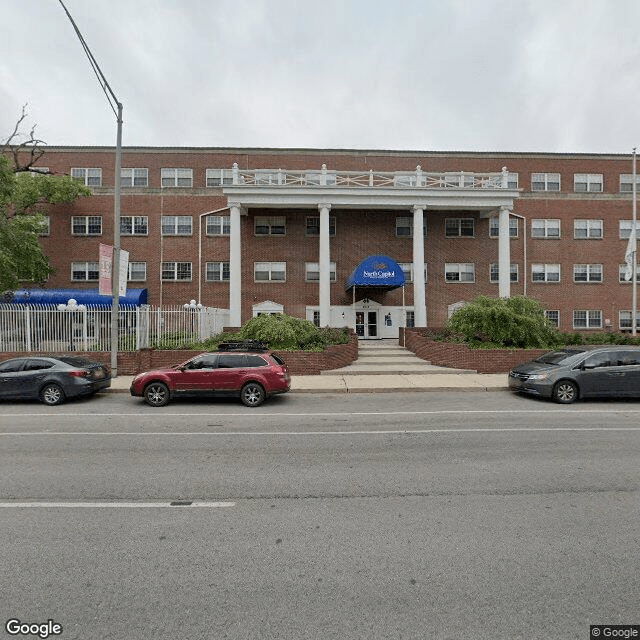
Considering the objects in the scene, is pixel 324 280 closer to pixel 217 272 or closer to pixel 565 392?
pixel 217 272

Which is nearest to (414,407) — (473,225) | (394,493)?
(394,493)

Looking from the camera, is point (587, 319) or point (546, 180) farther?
point (546, 180)

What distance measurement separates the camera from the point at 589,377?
1132 centimetres

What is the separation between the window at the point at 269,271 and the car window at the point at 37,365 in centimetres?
1647

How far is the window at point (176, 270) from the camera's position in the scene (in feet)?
90.6

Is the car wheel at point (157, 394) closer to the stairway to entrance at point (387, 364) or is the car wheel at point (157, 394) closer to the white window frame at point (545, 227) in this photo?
the stairway to entrance at point (387, 364)

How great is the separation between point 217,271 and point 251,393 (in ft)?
59.8

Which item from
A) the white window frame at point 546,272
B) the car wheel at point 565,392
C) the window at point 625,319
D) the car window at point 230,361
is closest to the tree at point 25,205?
the car window at point 230,361

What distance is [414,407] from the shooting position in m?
10.7

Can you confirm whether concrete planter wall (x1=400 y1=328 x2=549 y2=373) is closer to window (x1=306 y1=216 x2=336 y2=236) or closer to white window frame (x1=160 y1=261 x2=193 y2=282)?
window (x1=306 y1=216 x2=336 y2=236)

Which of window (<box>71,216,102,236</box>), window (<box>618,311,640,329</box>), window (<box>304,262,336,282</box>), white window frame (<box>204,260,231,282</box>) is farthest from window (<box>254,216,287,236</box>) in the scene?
window (<box>618,311,640,329</box>)

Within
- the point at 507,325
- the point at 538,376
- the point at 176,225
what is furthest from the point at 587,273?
the point at 176,225

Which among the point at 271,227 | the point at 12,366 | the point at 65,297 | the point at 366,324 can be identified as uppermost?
the point at 271,227

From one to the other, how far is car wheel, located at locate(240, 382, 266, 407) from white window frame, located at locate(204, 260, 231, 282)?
1770cm
